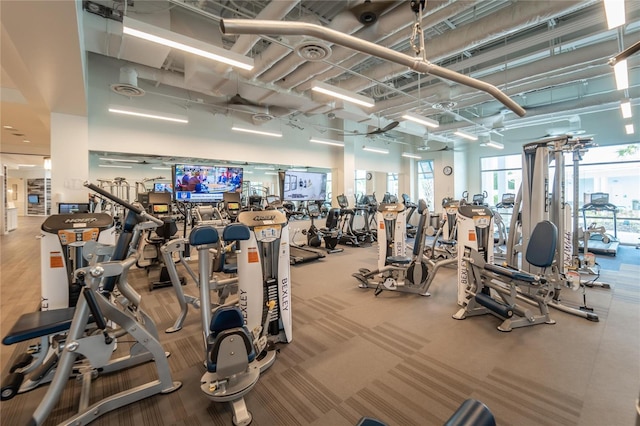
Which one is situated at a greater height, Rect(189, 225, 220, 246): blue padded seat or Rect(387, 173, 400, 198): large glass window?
Rect(387, 173, 400, 198): large glass window

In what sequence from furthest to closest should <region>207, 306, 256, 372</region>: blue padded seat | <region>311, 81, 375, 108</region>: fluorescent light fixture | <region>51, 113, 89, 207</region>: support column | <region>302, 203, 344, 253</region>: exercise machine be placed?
<region>302, 203, 344, 253</region>: exercise machine
<region>51, 113, 89, 207</region>: support column
<region>311, 81, 375, 108</region>: fluorescent light fixture
<region>207, 306, 256, 372</region>: blue padded seat

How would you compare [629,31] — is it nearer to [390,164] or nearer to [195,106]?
[390,164]

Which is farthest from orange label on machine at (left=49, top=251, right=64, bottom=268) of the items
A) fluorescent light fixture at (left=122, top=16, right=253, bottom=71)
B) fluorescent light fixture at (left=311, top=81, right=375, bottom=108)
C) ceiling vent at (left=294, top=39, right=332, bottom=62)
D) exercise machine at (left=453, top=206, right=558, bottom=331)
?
fluorescent light fixture at (left=311, top=81, right=375, bottom=108)

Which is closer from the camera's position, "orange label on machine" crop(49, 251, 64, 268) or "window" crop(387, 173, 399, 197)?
"orange label on machine" crop(49, 251, 64, 268)

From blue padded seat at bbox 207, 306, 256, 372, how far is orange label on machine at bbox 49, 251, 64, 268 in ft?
5.28

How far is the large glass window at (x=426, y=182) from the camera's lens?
12.8 metres

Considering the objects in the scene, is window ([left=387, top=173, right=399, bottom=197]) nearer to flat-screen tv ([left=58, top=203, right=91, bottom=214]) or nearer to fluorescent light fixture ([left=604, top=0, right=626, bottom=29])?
flat-screen tv ([left=58, top=203, right=91, bottom=214])

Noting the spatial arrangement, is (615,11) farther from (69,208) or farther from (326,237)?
(69,208)

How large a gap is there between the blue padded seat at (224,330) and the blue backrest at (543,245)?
136 inches

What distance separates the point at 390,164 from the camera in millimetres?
12688

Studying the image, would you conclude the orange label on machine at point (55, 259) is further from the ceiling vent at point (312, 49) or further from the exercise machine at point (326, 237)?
the exercise machine at point (326, 237)

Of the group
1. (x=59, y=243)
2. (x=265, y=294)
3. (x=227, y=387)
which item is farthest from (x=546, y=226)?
(x=59, y=243)

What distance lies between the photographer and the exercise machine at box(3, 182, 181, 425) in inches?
68.3

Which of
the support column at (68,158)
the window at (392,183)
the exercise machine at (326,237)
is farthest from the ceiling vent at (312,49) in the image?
the window at (392,183)
